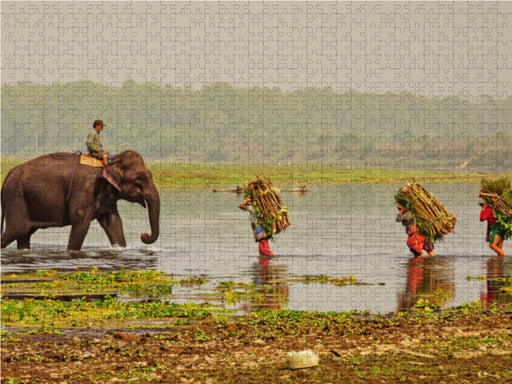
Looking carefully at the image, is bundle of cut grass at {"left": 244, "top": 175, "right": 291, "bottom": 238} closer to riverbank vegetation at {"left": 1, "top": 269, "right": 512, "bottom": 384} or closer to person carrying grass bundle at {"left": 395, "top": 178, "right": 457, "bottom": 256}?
person carrying grass bundle at {"left": 395, "top": 178, "right": 457, "bottom": 256}

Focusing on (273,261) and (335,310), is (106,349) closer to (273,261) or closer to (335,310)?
(335,310)

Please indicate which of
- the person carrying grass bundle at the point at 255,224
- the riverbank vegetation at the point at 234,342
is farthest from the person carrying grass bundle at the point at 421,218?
the riverbank vegetation at the point at 234,342

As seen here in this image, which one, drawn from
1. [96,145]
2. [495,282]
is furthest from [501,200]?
[96,145]

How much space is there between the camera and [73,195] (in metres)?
26.8

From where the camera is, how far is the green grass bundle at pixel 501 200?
2403cm

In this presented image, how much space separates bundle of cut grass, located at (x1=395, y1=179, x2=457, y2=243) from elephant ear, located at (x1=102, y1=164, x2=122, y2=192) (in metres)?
7.78

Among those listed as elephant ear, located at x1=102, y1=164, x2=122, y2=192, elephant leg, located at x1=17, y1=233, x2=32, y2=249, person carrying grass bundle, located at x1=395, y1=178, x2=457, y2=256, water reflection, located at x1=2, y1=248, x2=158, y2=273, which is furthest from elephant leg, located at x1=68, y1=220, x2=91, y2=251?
person carrying grass bundle, located at x1=395, y1=178, x2=457, y2=256

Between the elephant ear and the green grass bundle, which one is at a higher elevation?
the elephant ear

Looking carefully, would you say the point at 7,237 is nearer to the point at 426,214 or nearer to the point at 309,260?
the point at 309,260

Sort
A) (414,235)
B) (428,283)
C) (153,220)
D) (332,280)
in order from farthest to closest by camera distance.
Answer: (153,220), (414,235), (332,280), (428,283)

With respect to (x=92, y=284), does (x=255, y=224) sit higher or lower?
higher

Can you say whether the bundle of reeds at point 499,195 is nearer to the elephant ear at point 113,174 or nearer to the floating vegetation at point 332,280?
the floating vegetation at point 332,280

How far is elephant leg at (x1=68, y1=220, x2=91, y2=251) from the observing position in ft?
87.9

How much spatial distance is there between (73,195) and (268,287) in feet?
31.4
